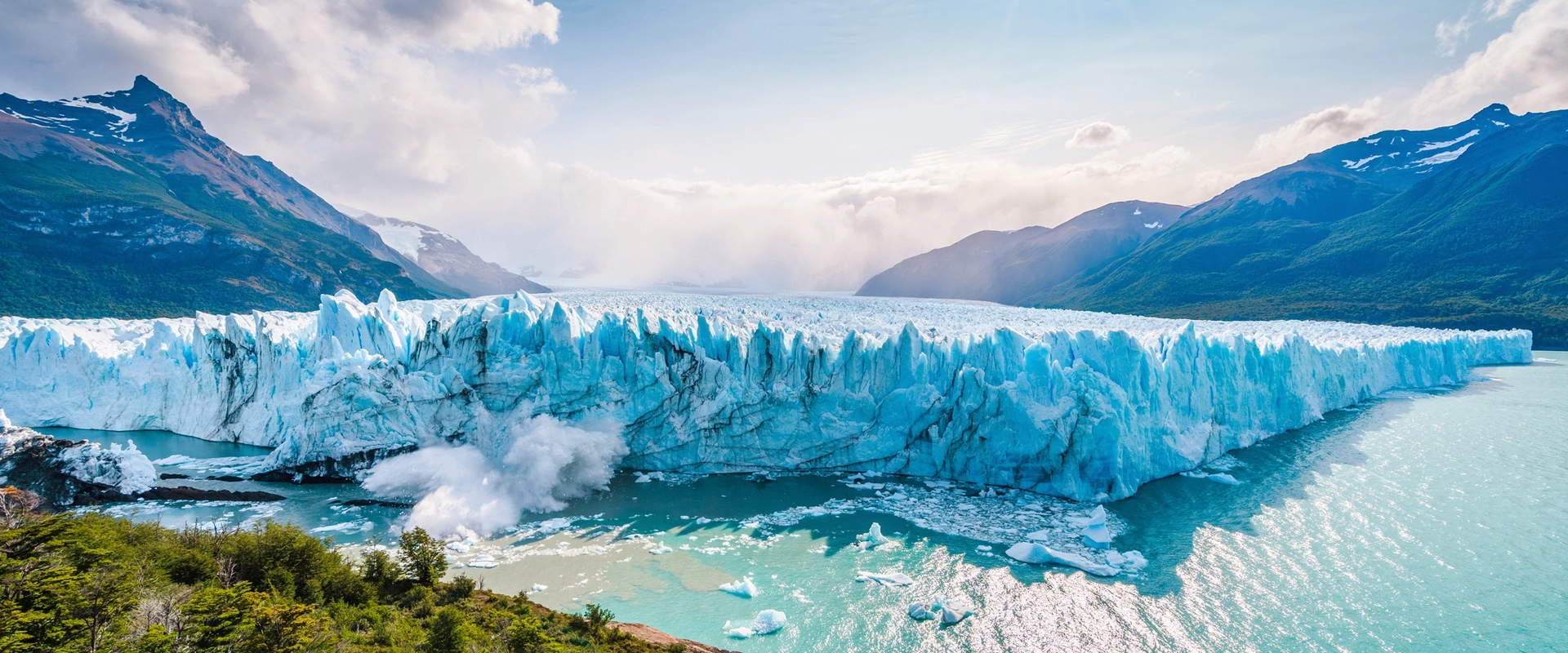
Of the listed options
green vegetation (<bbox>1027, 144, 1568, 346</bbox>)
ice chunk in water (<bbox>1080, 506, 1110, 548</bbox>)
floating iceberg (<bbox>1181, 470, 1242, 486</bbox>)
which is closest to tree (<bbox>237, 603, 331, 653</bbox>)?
ice chunk in water (<bbox>1080, 506, 1110, 548</bbox>)

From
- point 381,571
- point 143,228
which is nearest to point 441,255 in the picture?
point 143,228

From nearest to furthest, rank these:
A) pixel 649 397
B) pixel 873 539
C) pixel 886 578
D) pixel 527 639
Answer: pixel 527 639
pixel 886 578
pixel 873 539
pixel 649 397

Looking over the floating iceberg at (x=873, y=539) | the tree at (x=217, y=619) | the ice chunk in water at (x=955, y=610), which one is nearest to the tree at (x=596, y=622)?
the tree at (x=217, y=619)

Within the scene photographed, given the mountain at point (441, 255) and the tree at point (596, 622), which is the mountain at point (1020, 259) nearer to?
the mountain at point (441, 255)

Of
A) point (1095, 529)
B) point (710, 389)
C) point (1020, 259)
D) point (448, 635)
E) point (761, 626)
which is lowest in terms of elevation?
point (761, 626)

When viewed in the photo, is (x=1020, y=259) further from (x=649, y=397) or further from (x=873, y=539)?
(x=873, y=539)

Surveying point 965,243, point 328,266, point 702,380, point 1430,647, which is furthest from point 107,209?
point 965,243
